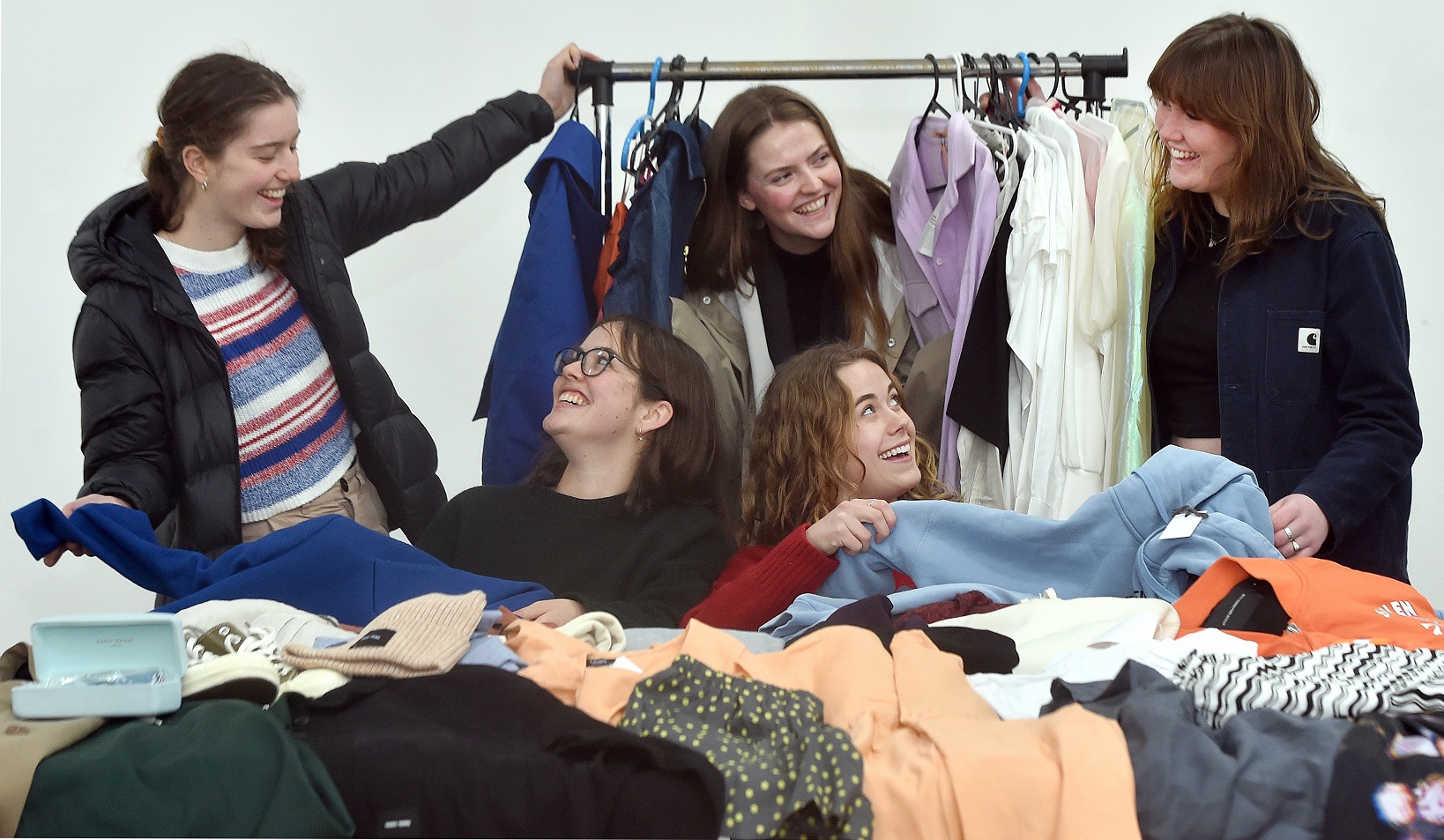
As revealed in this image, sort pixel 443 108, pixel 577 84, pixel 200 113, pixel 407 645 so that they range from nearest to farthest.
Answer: pixel 407 645, pixel 200 113, pixel 577 84, pixel 443 108

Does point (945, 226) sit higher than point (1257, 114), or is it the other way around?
point (1257, 114)

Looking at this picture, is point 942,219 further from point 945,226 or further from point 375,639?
point 375,639

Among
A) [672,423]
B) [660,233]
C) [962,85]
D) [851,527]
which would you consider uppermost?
[962,85]

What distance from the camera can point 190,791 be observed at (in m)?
1.16

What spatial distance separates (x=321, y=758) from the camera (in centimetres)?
122

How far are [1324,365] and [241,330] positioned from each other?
211 cm

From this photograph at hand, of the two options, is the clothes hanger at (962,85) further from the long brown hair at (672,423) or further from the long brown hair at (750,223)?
the long brown hair at (672,423)

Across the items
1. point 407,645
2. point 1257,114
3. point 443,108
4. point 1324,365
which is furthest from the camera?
point 443,108

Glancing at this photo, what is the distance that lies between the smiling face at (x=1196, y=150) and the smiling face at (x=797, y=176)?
2.24 ft

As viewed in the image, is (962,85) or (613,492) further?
(962,85)

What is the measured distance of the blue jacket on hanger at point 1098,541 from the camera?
70.8 inches

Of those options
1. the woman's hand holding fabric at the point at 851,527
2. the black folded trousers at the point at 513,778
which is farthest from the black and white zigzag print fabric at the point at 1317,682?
the woman's hand holding fabric at the point at 851,527

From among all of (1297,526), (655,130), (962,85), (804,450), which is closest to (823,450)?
(804,450)

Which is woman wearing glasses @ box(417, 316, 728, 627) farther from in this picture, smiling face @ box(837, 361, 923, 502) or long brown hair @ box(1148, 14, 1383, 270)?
long brown hair @ box(1148, 14, 1383, 270)
